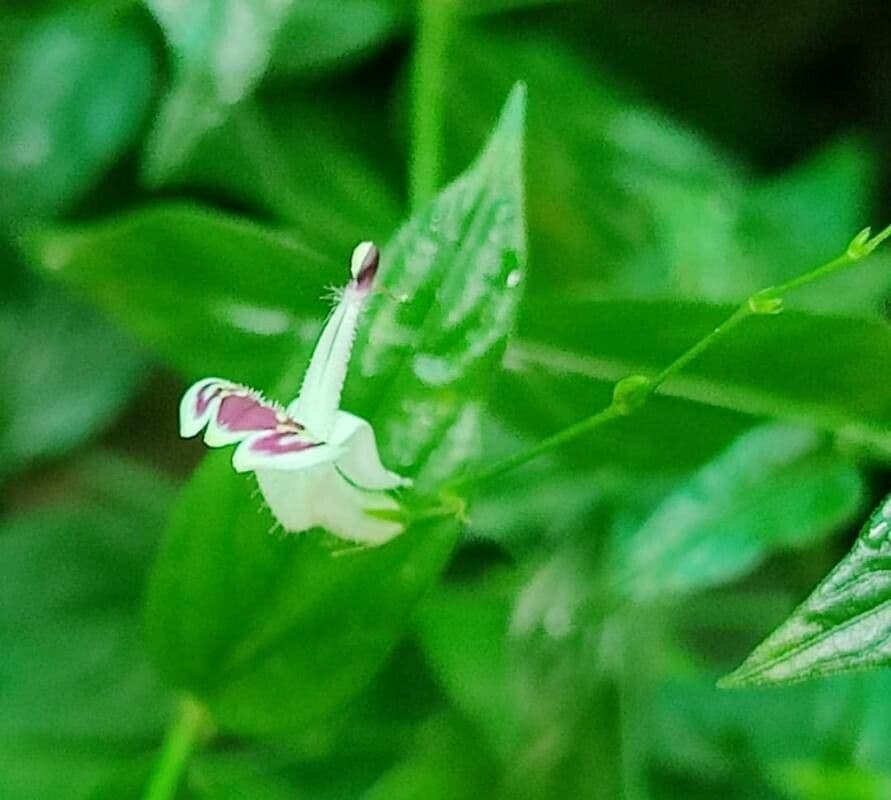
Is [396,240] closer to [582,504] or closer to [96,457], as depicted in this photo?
[582,504]

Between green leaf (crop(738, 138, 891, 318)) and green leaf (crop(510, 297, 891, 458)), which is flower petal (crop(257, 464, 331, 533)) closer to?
green leaf (crop(510, 297, 891, 458))

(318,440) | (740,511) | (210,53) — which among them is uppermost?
(210,53)

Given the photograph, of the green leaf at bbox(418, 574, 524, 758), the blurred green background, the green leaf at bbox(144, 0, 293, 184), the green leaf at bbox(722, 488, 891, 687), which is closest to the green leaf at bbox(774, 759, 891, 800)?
the blurred green background

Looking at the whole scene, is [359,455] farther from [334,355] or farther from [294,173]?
[294,173]

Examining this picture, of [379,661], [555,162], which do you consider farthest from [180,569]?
[555,162]

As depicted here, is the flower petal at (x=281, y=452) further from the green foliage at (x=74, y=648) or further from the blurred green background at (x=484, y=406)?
the green foliage at (x=74, y=648)

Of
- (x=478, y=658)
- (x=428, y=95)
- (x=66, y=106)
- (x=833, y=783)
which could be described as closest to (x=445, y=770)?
(x=478, y=658)
